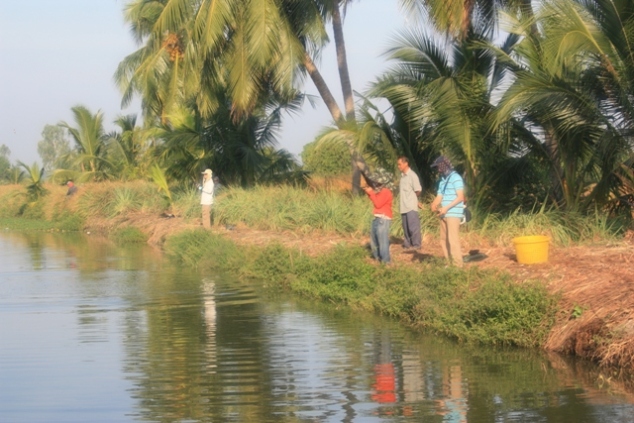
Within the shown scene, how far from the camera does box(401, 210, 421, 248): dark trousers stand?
15.7 metres

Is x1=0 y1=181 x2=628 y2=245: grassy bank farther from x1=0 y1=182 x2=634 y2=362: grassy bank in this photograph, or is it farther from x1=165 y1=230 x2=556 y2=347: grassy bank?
x1=165 y1=230 x2=556 y2=347: grassy bank

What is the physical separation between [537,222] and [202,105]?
549 inches

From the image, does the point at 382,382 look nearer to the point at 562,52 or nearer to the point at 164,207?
the point at 562,52

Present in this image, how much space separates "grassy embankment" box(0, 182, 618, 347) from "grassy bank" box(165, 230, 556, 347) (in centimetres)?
1

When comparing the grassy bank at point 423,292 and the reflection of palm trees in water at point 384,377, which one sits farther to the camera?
the grassy bank at point 423,292

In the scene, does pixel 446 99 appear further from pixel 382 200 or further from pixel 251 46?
pixel 251 46

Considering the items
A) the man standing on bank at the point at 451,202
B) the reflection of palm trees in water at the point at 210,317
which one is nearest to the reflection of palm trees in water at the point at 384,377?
the reflection of palm trees in water at the point at 210,317

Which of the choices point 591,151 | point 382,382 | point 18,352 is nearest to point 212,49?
point 591,151

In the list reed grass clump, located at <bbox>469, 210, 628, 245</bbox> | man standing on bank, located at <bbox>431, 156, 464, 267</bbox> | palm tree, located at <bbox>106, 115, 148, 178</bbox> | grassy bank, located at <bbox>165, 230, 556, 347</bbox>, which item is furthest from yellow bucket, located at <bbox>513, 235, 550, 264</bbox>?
palm tree, located at <bbox>106, 115, 148, 178</bbox>

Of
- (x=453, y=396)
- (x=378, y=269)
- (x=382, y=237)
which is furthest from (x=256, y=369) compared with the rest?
(x=382, y=237)

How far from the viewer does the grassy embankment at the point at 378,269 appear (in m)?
10.7

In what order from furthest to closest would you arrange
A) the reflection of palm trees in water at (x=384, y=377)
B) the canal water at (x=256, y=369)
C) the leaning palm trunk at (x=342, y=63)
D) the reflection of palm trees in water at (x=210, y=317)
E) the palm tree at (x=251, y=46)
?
the leaning palm trunk at (x=342, y=63), the palm tree at (x=251, y=46), the reflection of palm trees in water at (x=210, y=317), the reflection of palm trees in water at (x=384, y=377), the canal water at (x=256, y=369)

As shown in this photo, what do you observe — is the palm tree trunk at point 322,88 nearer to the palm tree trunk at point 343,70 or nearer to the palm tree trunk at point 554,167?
the palm tree trunk at point 343,70

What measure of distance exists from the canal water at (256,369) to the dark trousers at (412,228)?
2.37m
